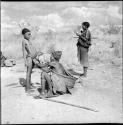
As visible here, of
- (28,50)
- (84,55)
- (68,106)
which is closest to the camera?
(68,106)

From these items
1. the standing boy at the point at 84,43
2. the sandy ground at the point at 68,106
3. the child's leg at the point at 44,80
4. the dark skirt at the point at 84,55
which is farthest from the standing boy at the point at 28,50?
the dark skirt at the point at 84,55

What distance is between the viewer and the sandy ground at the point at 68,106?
573 centimetres

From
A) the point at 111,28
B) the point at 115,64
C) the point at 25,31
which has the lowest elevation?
the point at 115,64

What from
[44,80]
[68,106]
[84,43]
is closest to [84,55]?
[84,43]

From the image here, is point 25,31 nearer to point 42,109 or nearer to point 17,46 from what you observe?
point 42,109

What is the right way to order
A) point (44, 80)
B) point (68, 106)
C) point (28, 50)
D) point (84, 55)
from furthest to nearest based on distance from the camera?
point (84, 55), point (28, 50), point (44, 80), point (68, 106)

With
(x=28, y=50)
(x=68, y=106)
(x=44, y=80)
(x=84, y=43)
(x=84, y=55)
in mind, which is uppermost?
(x=84, y=43)

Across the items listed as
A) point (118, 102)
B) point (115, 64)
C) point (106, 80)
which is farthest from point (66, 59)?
point (118, 102)

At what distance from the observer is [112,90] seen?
8.08 metres

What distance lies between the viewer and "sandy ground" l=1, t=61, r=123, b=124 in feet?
18.8

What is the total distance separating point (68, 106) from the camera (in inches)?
253

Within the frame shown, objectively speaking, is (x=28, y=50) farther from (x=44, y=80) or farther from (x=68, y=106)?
(x=68, y=106)

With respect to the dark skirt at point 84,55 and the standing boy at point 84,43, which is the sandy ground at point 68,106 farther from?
the standing boy at point 84,43

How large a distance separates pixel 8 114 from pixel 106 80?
4316mm
